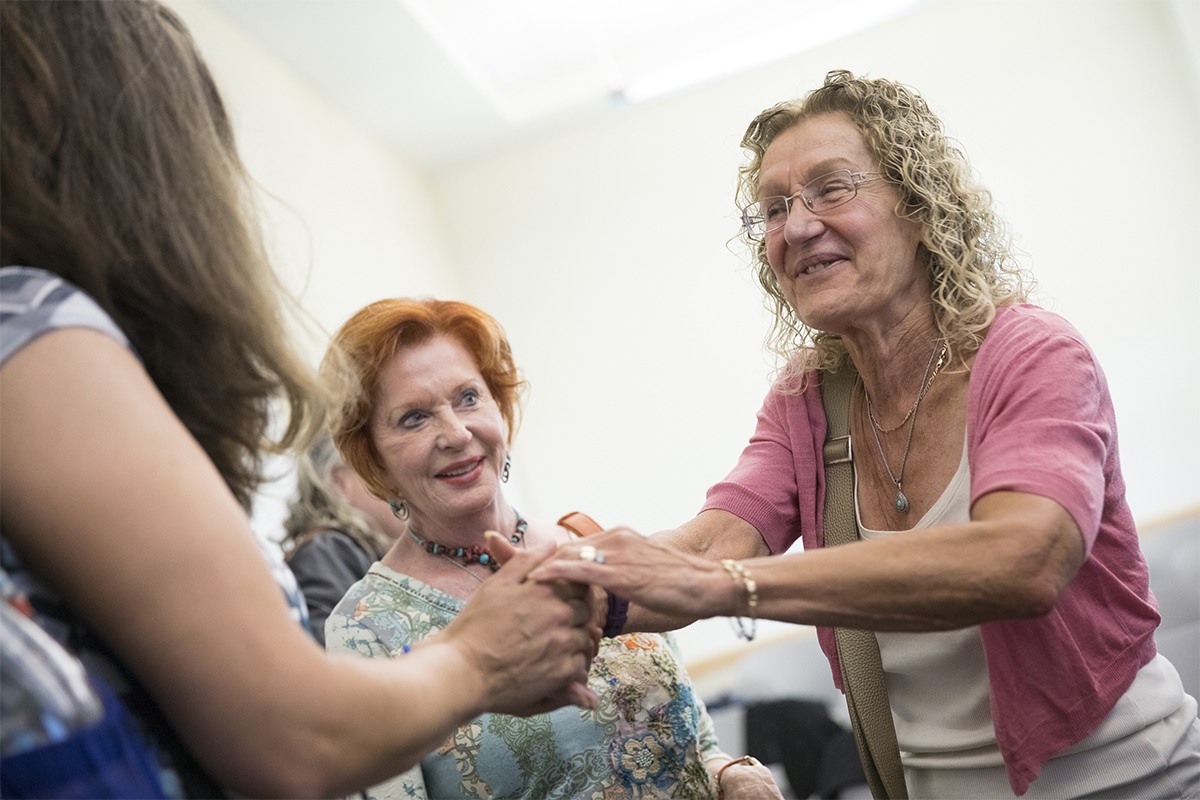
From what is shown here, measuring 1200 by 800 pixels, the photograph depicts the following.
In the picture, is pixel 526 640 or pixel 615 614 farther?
pixel 615 614

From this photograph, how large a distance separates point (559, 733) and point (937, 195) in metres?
1.17

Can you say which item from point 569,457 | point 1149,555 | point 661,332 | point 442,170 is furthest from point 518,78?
point 1149,555

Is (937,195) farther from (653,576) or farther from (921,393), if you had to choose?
(653,576)

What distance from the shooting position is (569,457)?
18.9 feet

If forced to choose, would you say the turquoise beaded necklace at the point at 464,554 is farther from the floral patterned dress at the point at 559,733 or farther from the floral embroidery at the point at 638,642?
the floral embroidery at the point at 638,642

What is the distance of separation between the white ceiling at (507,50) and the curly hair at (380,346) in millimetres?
2638

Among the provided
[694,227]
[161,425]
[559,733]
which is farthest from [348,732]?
[694,227]

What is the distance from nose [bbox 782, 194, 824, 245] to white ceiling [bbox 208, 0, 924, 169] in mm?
2859

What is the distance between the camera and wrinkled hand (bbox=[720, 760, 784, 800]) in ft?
5.63

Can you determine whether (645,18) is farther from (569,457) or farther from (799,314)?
(799,314)

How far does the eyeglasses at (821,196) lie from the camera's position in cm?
165

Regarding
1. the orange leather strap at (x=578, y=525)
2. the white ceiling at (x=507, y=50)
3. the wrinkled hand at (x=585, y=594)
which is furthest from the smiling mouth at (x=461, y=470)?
the white ceiling at (x=507, y=50)

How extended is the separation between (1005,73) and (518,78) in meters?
2.70

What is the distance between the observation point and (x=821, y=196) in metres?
1.68
